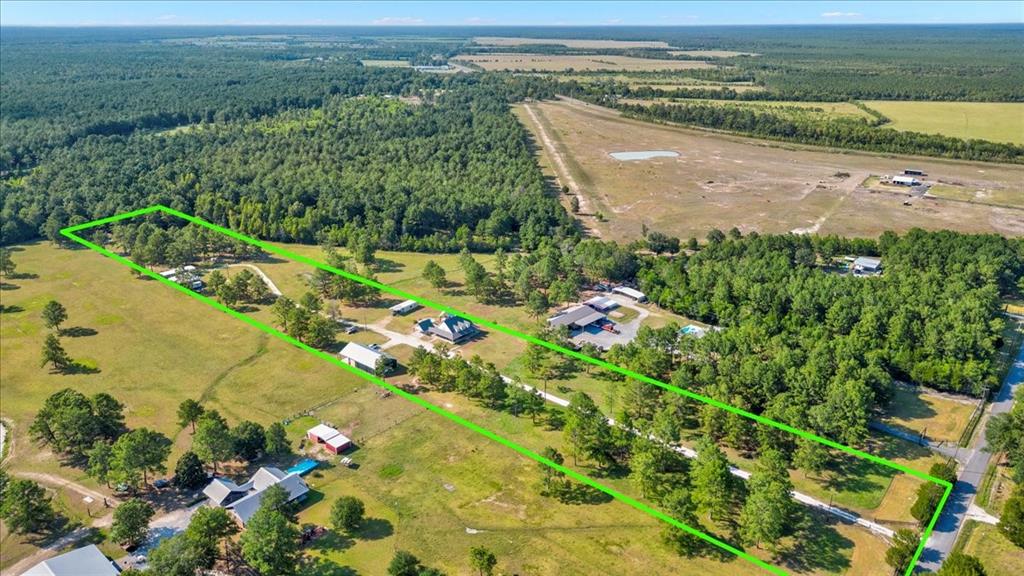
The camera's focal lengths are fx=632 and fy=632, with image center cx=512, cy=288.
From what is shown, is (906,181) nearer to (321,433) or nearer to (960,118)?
(960,118)

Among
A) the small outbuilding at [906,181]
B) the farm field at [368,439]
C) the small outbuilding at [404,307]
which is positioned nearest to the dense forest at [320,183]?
the small outbuilding at [404,307]

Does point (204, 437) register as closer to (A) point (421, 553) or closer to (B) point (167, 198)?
(A) point (421, 553)

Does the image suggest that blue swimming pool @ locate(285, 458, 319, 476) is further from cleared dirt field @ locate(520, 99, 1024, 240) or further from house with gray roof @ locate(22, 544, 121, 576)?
cleared dirt field @ locate(520, 99, 1024, 240)

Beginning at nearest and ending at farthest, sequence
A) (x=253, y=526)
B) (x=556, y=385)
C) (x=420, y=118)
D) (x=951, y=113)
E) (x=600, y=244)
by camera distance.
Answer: (x=253, y=526) < (x=556, y=385) < (x=600, y=244) < (x=420, y=118) < (x=951, y=113)

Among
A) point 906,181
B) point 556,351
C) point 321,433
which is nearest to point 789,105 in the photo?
point 906,181

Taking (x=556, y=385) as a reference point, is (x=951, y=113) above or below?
above

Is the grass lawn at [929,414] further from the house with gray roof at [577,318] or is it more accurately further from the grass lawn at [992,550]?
the house with gray roof at [577,318]

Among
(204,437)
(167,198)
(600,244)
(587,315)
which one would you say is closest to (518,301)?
(587,315)
